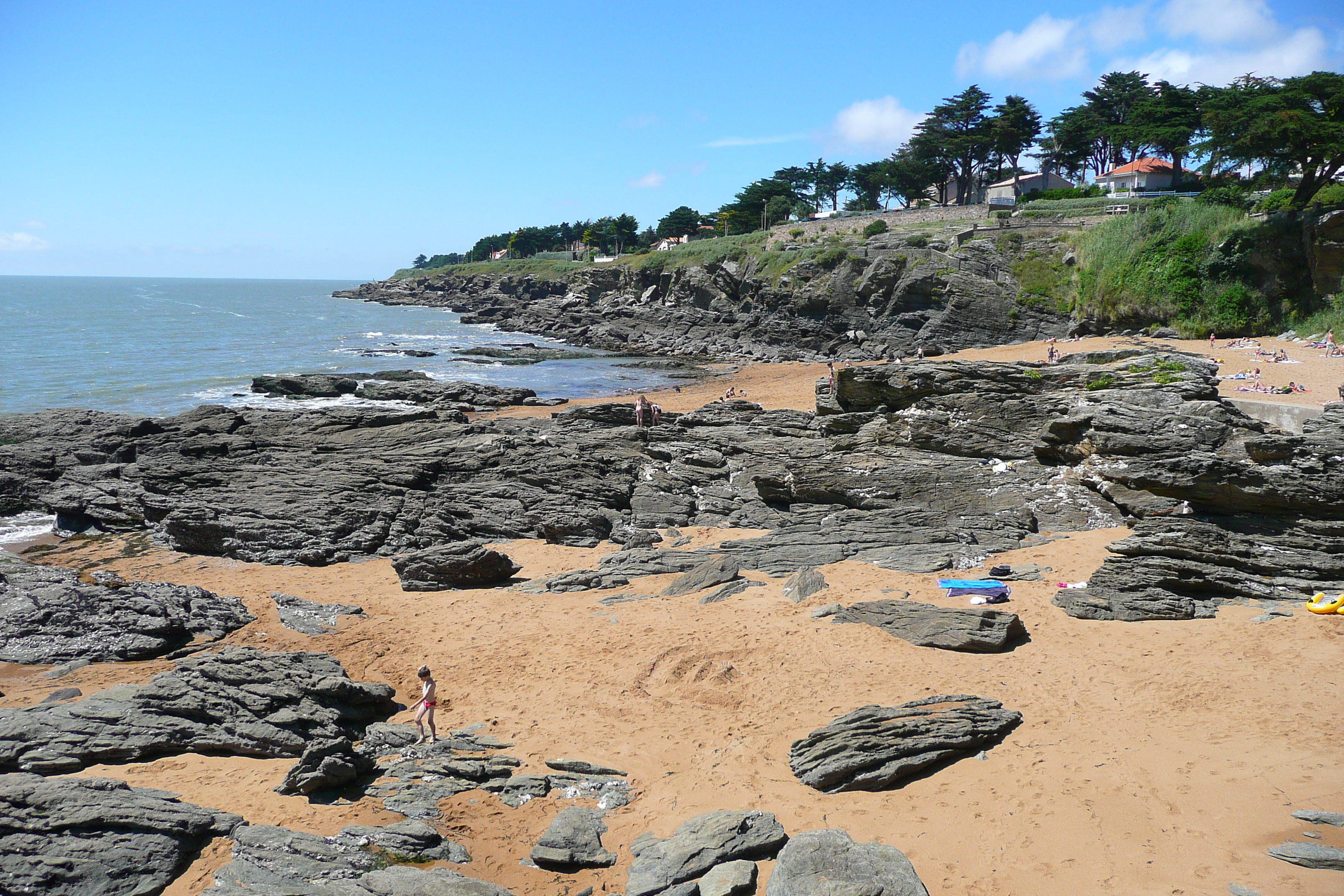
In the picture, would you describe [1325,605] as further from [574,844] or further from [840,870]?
[574,844]

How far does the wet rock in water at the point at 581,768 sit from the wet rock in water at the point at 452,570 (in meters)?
6.53

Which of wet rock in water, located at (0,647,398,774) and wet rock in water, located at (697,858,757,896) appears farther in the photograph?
wet rock in water, located at (0,647,398,774)

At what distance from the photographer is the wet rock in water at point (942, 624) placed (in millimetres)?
11000

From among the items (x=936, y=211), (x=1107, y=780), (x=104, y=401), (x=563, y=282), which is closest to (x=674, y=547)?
(x=1107, y=780)

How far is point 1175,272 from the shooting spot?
3906cm

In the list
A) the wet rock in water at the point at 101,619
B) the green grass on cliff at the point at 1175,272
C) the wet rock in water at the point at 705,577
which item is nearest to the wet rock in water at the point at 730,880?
the wet rock in water at the point at 705,577

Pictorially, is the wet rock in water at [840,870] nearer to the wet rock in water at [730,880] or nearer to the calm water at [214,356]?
the wet rock in water at [730,880]

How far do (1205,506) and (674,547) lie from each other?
10.2m

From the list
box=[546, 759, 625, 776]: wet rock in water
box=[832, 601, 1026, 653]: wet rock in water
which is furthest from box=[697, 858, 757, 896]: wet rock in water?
box=[832, 601, 1026, 653]: wet rock in water

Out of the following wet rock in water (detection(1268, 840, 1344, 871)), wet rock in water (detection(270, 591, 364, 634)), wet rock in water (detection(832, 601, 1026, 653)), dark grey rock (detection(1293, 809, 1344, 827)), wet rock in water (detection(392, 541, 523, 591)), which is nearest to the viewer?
wet rock in water (detection(1268, 840, 1344, 871))

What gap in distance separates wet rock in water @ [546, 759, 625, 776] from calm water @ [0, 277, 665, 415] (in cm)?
3034

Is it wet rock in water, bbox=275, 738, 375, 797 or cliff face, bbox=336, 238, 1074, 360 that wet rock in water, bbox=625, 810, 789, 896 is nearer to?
wet rock in water, bbox=275, 738, 375, 797

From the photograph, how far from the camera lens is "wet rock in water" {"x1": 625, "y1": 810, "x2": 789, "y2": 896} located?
697 centimetres

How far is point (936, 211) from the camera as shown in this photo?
59031 mm
